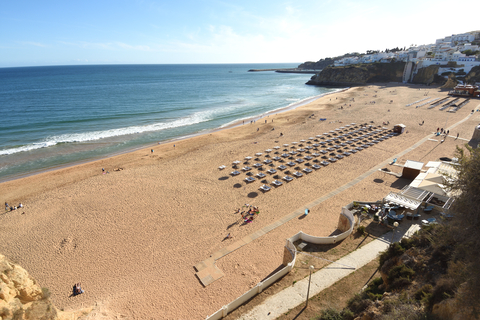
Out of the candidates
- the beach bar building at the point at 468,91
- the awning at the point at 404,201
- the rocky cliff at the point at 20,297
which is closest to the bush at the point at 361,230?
the awning at the point at 404,201

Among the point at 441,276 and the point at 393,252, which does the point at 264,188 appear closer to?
the point at 393,252

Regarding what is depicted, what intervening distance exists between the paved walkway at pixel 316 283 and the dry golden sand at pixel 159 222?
2291mm

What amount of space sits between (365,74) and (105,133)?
103887mm

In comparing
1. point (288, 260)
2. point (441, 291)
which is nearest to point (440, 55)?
point (288, 260)

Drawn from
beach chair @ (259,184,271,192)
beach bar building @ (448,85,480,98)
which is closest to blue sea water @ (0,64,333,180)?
beach chair @ (259,184,271,192)

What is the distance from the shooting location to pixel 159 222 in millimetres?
18234

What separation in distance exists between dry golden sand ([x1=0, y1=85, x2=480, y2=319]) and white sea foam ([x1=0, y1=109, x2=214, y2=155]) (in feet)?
36.1

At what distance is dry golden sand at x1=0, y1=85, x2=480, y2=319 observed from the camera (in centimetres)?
1296

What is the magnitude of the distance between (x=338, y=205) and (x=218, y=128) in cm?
3117

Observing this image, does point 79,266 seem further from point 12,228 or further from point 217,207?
point 217,207

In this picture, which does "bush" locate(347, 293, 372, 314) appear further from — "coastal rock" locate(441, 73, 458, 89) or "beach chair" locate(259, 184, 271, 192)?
"coastal rock" locate(441, 73, 458, 89)

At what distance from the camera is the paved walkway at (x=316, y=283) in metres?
10.3

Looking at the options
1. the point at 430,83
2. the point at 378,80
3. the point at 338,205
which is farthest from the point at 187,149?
the point at 378,80

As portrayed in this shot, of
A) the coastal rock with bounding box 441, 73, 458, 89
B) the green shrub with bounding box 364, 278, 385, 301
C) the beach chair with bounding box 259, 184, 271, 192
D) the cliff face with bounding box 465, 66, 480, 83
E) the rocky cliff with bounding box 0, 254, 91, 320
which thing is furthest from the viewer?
the cliff face with bounding box 465, 66, 480, 83
